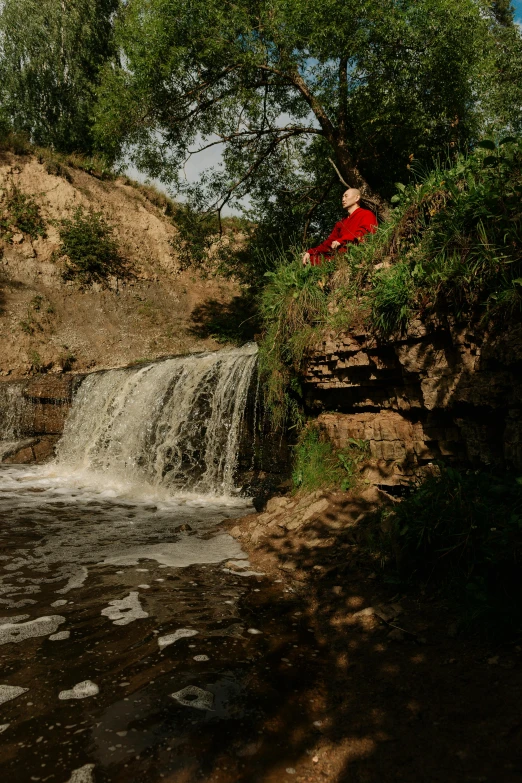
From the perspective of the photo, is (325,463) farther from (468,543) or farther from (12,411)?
(12,411)

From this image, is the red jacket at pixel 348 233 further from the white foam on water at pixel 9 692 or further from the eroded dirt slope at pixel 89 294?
the eroded dirt slope at pixel 89 294

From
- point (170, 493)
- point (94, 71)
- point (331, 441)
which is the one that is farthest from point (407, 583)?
point (94, 71)

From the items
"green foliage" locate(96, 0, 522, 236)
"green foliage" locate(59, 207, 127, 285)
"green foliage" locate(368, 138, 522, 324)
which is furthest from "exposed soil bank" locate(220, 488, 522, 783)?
"green foliage" locate(59, 207, 127, 285)

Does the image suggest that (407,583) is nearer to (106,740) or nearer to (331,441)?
(106,740)

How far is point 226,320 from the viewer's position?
17469 mm

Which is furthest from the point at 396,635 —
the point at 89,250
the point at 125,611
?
the point at 89,250

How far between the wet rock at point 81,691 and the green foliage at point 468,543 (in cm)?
190

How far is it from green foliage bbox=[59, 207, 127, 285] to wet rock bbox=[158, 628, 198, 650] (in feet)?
52.6

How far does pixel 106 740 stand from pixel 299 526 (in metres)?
2.76

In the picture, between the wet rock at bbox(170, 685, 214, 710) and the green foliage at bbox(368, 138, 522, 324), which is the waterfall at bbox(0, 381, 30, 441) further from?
the wet rock at bbox(170, 685, 214, 710)

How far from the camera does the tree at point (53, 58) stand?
20.5 metres

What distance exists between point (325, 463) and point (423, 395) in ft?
4.67

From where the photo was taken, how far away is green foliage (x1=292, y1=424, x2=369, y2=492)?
16.2 feet

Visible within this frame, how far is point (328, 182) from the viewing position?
11.6m
